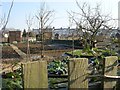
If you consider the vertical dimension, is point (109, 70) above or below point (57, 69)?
above

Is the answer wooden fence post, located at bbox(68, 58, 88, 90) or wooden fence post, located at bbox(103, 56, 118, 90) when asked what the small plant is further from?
wooden fence post, located at bbox(68, 58, 88, 90)

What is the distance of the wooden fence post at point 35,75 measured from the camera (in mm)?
1385

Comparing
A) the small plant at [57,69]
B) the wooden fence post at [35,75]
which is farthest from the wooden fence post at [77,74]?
the small plant at [57,69]

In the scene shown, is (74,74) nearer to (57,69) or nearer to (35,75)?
(35,75)

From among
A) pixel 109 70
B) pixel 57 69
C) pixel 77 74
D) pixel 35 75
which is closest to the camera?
pixel 35 75

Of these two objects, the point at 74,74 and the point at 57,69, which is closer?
the point at 74,74

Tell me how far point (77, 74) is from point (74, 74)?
25 mm

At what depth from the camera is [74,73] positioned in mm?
1531

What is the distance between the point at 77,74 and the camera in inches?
60.7

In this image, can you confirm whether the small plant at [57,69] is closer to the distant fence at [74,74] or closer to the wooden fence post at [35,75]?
the distant fence at [74,74]

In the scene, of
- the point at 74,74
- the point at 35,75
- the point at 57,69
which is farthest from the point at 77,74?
the point at 57,69

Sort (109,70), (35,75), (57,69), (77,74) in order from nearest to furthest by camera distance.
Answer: (35,75), (77,74), (109,70), (57,69)

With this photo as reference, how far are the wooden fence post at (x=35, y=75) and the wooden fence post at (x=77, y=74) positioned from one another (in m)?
0.17

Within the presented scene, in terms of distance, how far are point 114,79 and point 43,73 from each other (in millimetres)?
561
